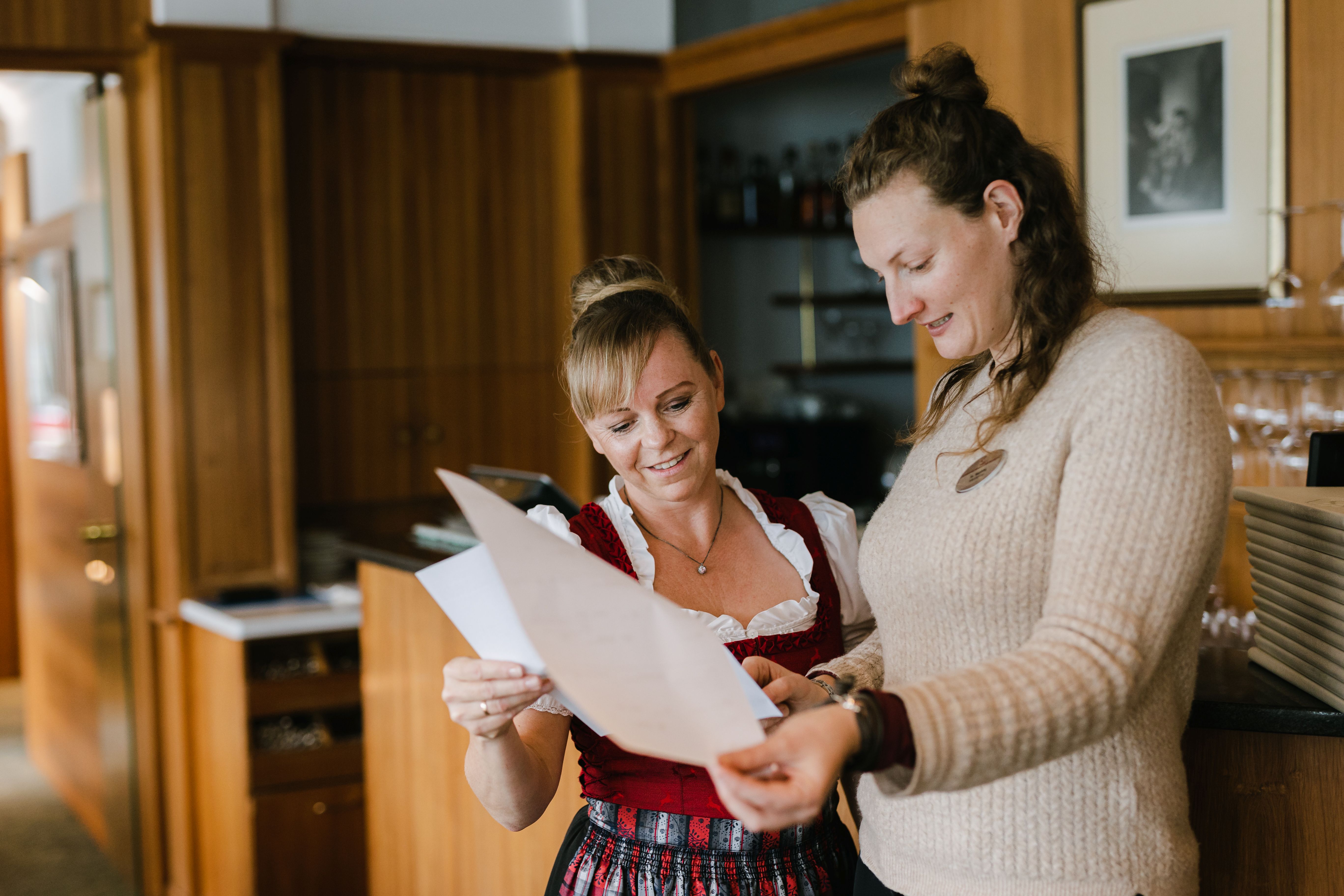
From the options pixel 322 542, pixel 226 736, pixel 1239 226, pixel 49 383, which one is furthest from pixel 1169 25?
pixel 49 383

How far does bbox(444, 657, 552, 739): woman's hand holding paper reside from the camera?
1140 mm

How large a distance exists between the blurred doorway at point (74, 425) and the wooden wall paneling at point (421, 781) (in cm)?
119

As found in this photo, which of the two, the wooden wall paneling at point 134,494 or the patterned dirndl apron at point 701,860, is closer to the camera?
the patterned dirndl apron at point 701,860

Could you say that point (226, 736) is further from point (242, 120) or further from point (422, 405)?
point (242, 120)

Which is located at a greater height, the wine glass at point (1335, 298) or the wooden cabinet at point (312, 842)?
the wine glass at point (1335, 298)

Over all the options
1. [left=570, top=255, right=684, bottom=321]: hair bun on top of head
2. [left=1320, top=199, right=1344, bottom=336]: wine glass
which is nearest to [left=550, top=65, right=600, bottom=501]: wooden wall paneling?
[left=1320, top=199, right=1344, bottom=336]: wine glass

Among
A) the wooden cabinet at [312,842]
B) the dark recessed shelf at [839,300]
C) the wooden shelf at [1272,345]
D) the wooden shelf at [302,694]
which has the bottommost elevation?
Answer: the wooden cabinet at [312,842]

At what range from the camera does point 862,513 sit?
15.3 ft

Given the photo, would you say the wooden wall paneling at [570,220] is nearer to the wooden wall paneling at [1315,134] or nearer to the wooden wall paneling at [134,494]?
the wooden wall paneling at [134,494]

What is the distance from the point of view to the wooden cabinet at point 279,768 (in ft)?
11.1

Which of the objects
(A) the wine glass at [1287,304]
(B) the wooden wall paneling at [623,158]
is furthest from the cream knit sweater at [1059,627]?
(B) the wooden wall paneling at [623,158]

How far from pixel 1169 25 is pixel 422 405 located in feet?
8.20

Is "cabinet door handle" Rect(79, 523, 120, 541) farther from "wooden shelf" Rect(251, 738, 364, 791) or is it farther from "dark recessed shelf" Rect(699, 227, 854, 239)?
"dark recessed shelf" Rect(699, 227, 854, 239)

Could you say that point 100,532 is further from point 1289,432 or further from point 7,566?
point 7,566
